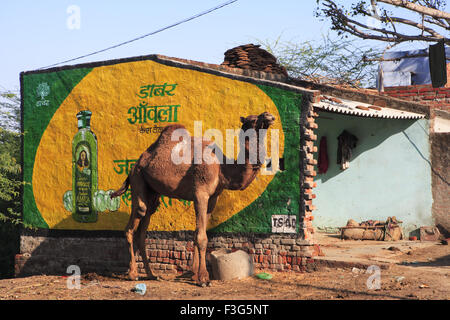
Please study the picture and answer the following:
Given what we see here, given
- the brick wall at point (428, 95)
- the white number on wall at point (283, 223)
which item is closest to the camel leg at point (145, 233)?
the white number on wall at point (283, 223)

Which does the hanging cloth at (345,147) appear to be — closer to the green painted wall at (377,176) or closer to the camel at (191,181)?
the green painted wall at (377,176)

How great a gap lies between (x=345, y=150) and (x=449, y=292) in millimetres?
7062

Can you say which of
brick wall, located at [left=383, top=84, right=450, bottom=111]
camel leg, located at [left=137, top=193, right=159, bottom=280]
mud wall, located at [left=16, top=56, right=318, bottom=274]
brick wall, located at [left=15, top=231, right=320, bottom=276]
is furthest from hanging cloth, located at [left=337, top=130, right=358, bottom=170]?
camel leg, located at [left=137, top=193, right=159, bottom=280]

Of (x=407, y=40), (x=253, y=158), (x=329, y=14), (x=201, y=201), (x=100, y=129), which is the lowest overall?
(x=201, y=201)

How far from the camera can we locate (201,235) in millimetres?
9438

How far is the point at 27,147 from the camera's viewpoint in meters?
13.4

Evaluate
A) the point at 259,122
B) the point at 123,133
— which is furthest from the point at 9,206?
the point at 259,122

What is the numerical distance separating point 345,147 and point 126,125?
588 centimetres

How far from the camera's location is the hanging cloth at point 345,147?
48.1 ft

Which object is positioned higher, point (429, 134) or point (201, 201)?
point (429, 134)

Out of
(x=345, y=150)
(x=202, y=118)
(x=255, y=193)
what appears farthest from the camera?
(x=345, y=150)

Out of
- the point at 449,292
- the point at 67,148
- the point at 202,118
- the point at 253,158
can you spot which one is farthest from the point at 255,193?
the point at 67,148

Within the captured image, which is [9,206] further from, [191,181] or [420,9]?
[420,9]

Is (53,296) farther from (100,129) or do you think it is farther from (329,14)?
(329,14)
